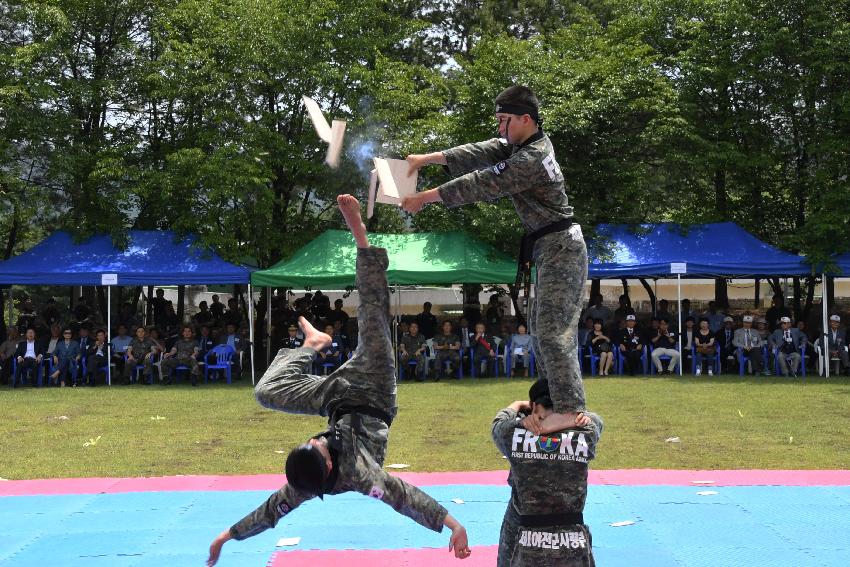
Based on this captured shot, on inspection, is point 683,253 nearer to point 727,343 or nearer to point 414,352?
point 727,343

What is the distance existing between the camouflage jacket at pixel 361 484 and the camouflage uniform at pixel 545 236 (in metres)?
0.77

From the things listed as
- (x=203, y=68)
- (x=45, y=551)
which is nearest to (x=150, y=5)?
(x=203, y=68)

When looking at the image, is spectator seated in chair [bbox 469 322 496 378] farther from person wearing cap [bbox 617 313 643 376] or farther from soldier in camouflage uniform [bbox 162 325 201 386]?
soldier in camouflage uniform [bbox 162 325 201 386]

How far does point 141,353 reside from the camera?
57.1 feet

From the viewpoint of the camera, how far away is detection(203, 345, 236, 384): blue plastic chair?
17078 mm

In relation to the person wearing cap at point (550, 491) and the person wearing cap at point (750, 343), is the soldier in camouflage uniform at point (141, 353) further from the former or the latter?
the person wearing cap at point (550, 491)

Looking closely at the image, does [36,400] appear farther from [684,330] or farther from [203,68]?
[684,330]

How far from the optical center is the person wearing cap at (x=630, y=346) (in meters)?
17.3

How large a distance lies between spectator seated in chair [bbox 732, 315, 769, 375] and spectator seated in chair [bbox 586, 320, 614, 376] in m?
2.44

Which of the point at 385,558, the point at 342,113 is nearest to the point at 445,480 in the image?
the point at 385,558

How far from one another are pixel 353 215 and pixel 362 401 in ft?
2.83

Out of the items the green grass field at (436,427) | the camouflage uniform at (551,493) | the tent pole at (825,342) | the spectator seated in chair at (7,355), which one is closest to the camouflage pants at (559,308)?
the camouflage uniform at (551,493)

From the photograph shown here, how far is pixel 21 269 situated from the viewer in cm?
1662

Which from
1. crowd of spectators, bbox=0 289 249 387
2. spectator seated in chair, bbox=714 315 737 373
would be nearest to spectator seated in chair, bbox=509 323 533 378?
spectator seated in chair, bbox=714 315 737 373
